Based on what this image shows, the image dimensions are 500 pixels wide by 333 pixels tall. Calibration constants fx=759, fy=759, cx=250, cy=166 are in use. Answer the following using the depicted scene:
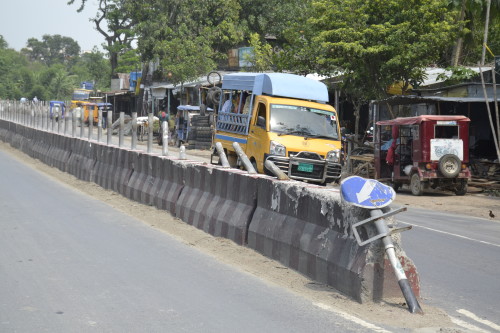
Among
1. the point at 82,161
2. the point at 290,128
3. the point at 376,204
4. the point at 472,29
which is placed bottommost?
the point at 82,161

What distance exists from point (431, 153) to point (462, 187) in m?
1.63

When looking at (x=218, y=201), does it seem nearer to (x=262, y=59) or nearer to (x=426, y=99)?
(x=426, y=99)

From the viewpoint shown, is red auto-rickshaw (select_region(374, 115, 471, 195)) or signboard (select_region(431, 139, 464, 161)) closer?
red auto-rickshaw (select_region(374, 115, 471, 195))

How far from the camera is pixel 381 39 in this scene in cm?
2892

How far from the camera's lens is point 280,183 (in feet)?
31.3

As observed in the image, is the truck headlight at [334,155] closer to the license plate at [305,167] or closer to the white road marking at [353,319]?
the license plate at [305,167]

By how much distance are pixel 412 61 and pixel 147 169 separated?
1586cm

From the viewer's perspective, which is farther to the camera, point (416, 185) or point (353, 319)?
point (416, 185)

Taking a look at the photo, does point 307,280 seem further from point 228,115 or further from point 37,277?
point 228,115

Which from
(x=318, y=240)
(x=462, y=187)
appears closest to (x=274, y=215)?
(x=318, y=240)

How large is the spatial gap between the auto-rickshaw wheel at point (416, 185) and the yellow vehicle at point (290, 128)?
13.6ft

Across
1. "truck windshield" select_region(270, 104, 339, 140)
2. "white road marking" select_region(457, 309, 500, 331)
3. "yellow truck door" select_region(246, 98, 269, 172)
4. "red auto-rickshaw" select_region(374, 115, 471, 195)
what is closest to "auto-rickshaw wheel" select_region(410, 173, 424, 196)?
"red auto-rickshaw" select_region(374, 115, 471, 195)

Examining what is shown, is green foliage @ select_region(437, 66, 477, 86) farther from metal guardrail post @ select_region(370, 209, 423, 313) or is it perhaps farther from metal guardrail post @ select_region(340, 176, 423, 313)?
metal guardrail post @ select_region(370, 209, 423, 313)

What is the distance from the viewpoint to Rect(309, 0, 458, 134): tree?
1112 inches
